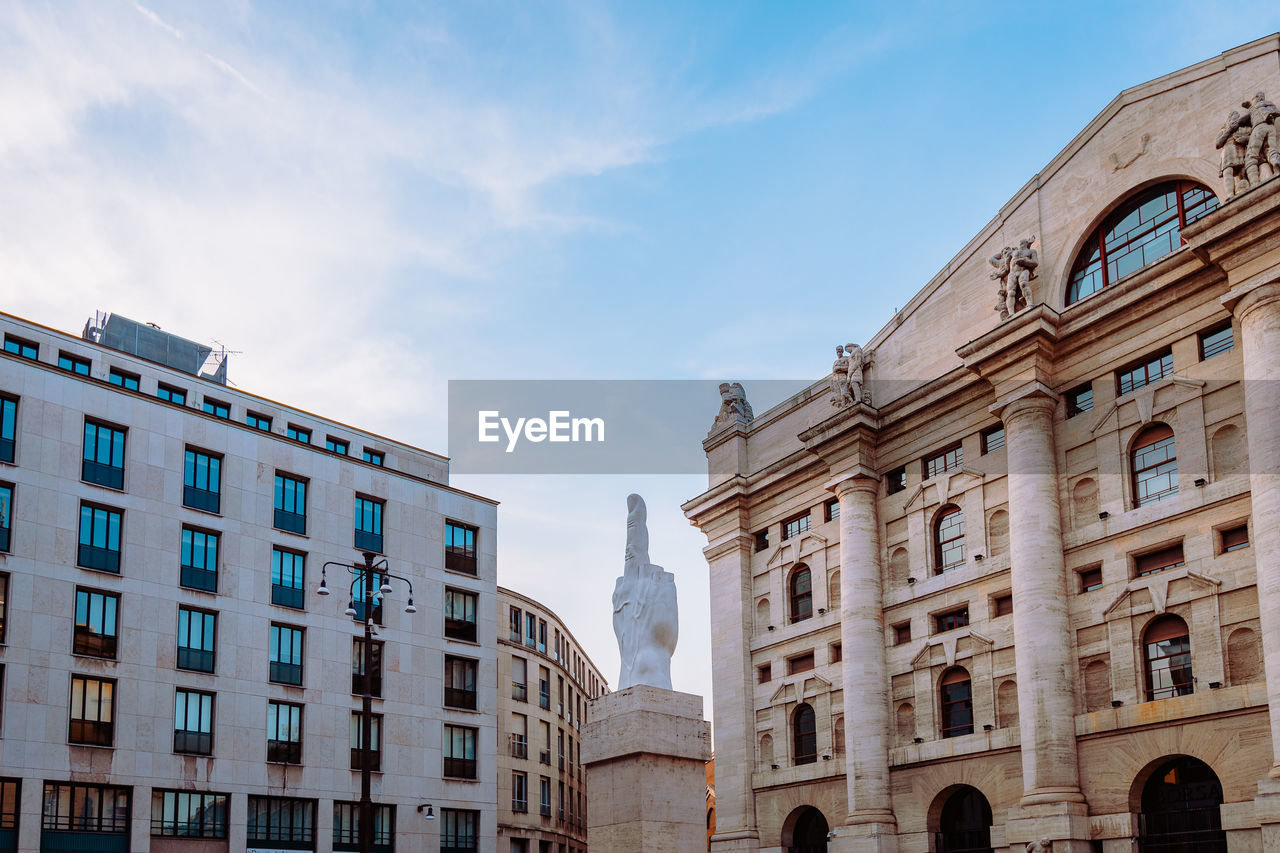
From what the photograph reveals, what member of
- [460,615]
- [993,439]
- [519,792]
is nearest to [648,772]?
[993,439]

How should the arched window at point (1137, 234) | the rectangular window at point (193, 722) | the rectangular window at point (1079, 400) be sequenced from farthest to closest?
A: the rectangular window at point (193, 722)
the rectangular window at point (1079, 400)
the arched window at point (1137, 234)

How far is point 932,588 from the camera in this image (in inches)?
1767

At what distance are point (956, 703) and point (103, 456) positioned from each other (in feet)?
106

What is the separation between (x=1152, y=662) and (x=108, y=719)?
1375 inches

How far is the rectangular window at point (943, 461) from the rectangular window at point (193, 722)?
28.1 metres

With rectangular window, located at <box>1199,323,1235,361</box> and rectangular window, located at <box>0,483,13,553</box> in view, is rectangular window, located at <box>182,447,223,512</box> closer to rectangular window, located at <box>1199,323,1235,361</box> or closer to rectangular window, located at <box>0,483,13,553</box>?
rectangular window, located at <box>0,483,13,553</box>

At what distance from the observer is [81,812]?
4456 centimetres

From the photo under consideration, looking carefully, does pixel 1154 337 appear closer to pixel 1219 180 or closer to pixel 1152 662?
pixel 1219 180

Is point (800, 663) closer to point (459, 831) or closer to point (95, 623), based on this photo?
point (459, 831)

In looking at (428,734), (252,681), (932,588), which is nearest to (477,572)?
(428,734)

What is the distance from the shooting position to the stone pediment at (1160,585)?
1423 inches

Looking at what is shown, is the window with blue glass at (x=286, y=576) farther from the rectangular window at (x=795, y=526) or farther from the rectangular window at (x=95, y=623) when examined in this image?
the rectangular window at (x=795, y=526)

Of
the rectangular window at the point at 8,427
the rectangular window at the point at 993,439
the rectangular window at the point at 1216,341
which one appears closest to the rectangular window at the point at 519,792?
the rectangular window at the point at 8,427

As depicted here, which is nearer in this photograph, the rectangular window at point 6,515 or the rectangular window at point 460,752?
the rectangular window at point 6,515
